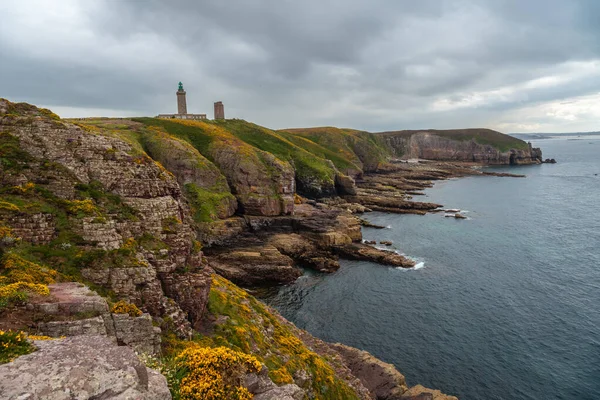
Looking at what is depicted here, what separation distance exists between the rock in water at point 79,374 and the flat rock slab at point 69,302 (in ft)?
14.7

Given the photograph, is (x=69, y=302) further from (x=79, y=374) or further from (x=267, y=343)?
(x=267, y=343)

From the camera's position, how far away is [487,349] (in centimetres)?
3934

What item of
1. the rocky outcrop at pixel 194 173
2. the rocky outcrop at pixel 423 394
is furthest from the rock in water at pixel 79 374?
the rocky outcrop at pixel 194 173

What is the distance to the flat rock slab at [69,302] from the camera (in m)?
14.1

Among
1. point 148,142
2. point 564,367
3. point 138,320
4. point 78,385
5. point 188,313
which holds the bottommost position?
point 564,367

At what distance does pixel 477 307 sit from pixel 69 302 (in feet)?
162

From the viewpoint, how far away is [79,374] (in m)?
8.93

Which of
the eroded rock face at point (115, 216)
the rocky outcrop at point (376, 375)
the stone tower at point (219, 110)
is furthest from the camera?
the stone tower at point (219, 110)

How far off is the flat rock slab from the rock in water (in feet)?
14.7

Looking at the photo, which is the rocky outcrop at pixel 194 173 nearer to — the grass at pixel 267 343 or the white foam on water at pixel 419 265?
the white foam on water at pixel 419 265

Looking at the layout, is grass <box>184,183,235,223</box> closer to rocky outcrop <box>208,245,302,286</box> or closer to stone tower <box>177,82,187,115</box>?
rocky outcrop <box>208,245,302,286</box>

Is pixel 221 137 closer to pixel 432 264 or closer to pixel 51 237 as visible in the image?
pixel 432 264

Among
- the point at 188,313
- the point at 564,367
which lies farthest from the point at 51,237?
the point at 564,367

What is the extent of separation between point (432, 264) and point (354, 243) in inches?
639
